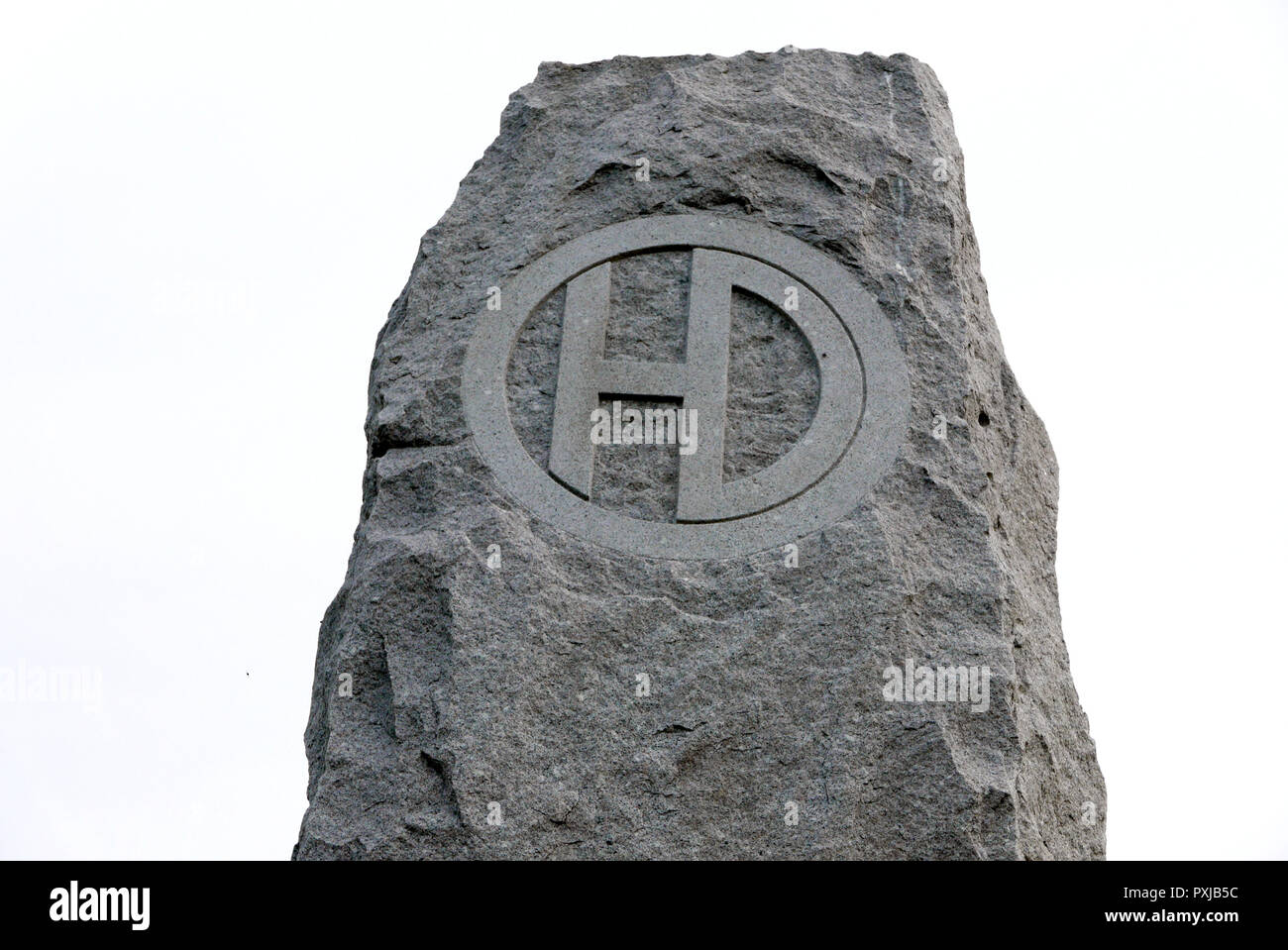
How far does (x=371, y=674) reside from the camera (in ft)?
17.7

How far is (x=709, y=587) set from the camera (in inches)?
211

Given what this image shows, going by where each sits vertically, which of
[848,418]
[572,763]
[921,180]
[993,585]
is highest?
[921,180]

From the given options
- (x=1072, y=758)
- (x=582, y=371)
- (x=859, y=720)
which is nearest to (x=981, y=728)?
(x=859, y=720)

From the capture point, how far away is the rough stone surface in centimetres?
513

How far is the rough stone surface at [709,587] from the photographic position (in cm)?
513

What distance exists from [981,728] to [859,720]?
1.12 feet

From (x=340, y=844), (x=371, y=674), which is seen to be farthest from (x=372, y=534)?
(x=340, y=844)

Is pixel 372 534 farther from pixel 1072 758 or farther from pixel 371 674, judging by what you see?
pixel 1072 758

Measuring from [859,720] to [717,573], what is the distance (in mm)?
560

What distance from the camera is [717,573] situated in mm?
5387
